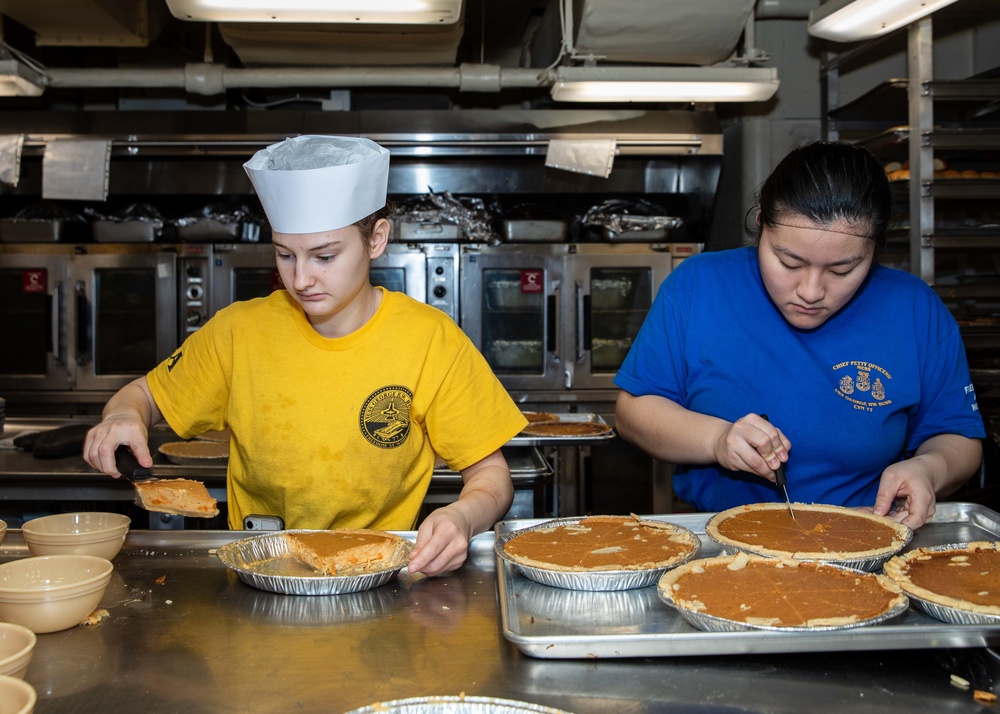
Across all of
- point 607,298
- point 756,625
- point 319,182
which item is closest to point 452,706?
point 756,625

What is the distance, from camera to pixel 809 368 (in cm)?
185

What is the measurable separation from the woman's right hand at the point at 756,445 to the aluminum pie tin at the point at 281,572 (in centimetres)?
66

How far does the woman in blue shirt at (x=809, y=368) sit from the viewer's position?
1693mm

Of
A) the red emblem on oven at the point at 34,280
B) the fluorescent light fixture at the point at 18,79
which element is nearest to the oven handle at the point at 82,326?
the red emblem on oven at the point at 34,280

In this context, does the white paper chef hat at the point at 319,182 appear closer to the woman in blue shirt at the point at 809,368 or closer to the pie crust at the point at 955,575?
the woman in blue shirt at the point at 809,368

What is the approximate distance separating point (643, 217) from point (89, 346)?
3391 mm

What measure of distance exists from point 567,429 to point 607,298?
1.58 m

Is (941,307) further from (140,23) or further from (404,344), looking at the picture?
(140,23)

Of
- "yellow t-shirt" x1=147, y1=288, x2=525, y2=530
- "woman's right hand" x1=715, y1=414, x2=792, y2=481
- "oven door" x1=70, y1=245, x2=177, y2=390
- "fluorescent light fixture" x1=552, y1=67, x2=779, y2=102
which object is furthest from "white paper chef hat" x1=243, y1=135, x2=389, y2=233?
"oven door" x1=70, y1=245, x2=177, y2=390

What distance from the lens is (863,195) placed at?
166 cm

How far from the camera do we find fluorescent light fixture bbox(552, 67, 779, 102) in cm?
384

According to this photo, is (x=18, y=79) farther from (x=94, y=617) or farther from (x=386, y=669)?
(x=386, y=669)

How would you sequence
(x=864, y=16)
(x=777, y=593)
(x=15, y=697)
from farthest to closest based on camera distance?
(x=864, y=16)
(x=777, y=593)
(x=15, y=697)

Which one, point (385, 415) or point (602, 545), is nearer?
point (602, 545)
